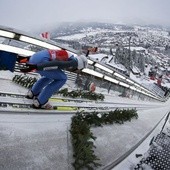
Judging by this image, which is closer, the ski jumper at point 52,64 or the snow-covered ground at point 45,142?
the snow-covered ground at point 45,142

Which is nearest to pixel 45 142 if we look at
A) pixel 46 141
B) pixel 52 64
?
pixel 46 141

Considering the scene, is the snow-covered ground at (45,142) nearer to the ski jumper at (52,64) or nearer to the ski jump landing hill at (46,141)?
the ski jump landing hill at (46,141)

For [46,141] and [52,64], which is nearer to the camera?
[46,141]

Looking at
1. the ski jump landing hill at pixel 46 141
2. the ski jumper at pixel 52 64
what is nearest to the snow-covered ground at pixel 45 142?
the ski jump landing hill at pixel 46 141

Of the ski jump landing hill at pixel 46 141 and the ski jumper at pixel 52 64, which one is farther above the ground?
the ski jumper at pixel 52 64

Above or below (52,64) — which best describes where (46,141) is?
below

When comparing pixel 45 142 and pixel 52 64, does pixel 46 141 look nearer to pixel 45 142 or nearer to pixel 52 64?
pixel 45 142

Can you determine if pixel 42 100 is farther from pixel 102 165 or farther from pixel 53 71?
pixel 102 165

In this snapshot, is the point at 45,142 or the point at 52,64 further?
the point at 52,64

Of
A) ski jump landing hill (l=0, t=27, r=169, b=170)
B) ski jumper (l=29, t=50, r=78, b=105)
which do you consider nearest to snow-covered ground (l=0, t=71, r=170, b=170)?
ski jump landing hill (l=0, t=27, r=169, b=170)
